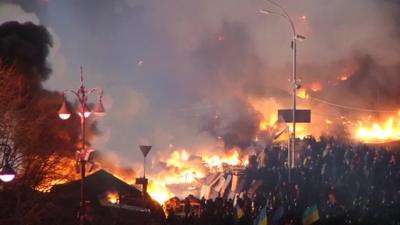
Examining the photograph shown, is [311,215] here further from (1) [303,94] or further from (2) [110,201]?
(1) [303,94]

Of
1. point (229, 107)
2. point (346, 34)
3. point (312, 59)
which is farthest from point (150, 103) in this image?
point (346, 34)

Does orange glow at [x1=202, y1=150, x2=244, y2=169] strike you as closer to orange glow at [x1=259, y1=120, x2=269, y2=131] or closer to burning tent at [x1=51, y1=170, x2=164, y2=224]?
orange glow at [x1=259, y1=120, x2=269, y2=131]

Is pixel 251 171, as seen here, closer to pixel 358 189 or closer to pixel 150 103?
pixel 358 189

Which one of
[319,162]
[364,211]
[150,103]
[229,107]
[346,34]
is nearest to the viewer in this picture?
[364,211]

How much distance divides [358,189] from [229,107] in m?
23.1

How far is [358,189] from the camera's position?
16172 millimetres

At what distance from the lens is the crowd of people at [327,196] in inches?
594

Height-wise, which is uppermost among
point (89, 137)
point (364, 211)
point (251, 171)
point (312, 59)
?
point (312, 59)

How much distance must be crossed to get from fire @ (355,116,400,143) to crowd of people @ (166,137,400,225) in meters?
13.7

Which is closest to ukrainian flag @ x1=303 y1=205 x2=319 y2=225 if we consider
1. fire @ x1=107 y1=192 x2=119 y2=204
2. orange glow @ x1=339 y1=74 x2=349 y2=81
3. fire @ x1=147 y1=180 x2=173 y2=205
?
fire @ x1=107 y1=192 x2=119 y2=204

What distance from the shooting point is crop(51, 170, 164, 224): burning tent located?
18875mm

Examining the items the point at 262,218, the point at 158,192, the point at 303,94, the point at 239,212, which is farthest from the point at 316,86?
the point at 262,218

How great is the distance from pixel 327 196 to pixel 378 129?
740 inches

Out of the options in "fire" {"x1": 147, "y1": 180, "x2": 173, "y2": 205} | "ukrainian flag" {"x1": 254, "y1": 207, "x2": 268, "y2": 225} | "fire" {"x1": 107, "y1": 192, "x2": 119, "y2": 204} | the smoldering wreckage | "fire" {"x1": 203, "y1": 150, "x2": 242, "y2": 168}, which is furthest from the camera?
"fire" {"x1": 203, "y1": 150, "x2": 242, "y2": 168}
